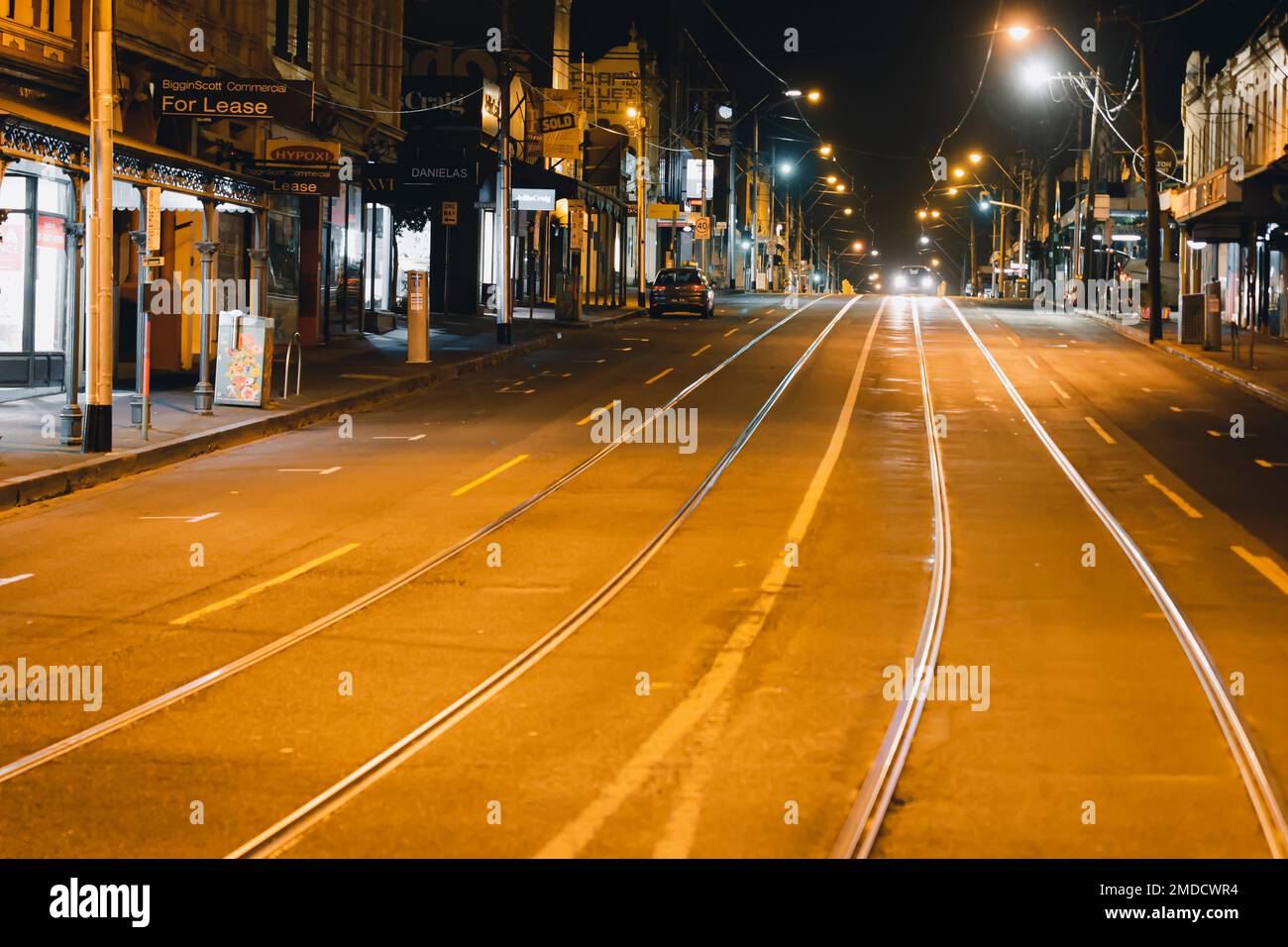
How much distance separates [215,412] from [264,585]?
38.6 feet

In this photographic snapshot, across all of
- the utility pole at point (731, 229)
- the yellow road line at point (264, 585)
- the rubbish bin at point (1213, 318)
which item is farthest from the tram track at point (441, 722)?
the utility pole at point (731, 229)

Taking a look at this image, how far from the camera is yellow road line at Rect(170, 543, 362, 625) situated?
11.0m

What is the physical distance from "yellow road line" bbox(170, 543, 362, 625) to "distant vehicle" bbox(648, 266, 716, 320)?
4072 centimetres

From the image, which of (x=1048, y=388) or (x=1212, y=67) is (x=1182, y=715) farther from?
(x=1212, y=67)

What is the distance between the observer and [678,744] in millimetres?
7914

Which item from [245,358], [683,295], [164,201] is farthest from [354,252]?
[245,358]

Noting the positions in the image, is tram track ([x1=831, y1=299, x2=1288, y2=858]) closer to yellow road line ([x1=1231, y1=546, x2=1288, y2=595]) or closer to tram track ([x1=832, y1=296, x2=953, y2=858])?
tram track ([x1=832, y1=296, x2=953, y2=858])

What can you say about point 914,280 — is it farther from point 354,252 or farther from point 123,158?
point 123,158

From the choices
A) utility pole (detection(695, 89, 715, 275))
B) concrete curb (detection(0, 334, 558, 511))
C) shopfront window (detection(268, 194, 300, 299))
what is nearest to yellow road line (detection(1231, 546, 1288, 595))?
concrete curb (detection(0, 334, 558, 511))

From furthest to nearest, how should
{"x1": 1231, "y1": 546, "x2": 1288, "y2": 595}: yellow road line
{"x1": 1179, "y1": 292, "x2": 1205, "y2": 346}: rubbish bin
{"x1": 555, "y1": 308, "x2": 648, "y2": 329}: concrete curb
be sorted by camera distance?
{"x1": 555, "y1": 308, "x2": 648, "y2": 329}: concrete curb → {"x1": 1179, "y1": 292, "x2": 1205, "y2": 346}: rubbish bin → {"x1": 1231, "y1": 546, "x2": 1288, "y2": 595}: yellow road line

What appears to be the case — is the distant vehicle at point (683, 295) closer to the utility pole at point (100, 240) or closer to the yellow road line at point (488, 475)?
the yellow road line at point (488, 475)

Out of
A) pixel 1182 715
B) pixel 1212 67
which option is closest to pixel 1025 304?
pixel 1212 67
